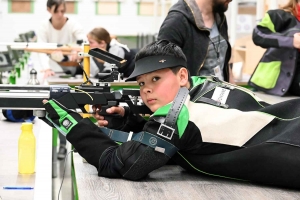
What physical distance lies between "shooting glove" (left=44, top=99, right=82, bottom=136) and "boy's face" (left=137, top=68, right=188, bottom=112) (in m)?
0.27

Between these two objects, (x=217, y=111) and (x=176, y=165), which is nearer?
(x=217, y=111)

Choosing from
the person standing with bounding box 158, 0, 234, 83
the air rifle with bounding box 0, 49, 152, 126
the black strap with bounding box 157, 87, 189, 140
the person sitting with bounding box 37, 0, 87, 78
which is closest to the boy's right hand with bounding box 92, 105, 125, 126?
the air rifle with bounding box 0, 49, 152, 126

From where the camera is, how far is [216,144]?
7.28 ft

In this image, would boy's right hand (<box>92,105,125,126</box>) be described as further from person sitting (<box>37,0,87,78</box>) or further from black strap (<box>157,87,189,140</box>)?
person sitting (<box>37,0,87,78</box>)

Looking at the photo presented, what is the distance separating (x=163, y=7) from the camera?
35.4 feet

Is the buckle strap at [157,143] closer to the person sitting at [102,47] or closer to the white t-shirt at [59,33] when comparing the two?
the person sitting at [102,47]

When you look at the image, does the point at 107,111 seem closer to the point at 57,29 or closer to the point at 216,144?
the point at 216,144

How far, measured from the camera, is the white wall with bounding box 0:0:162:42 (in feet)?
35.3

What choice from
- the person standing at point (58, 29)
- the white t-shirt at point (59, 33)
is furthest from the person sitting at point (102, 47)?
the white t-shirt at point (59, 33)

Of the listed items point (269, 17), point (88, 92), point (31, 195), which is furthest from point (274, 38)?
point (31, 195)

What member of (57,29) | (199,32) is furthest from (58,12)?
(199,32)

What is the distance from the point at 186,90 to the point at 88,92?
1.26ft

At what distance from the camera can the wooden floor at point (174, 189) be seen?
2059 millimetres

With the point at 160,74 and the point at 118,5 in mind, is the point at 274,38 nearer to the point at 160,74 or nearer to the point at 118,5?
the point at 160,74
